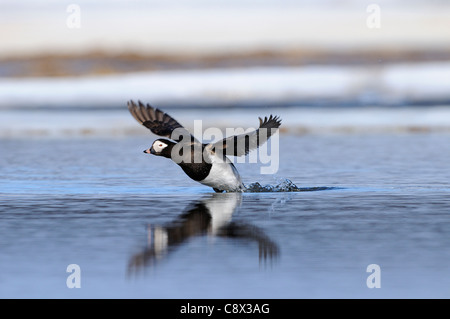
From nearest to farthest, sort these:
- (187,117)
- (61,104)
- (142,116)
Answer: (142,116) → (187,117) → (61,104)

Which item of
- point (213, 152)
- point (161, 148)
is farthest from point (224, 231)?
point (161, 148)

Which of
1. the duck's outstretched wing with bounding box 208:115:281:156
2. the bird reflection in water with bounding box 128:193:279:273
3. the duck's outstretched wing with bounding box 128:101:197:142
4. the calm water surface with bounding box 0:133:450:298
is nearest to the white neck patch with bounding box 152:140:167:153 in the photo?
the duck's outstretched wing with bounding box 128:101:197:142

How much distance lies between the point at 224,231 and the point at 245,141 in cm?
383

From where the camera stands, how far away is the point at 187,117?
2978cm

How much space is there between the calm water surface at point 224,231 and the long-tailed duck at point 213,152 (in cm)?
31

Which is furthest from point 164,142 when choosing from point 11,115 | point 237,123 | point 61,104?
point 61,104

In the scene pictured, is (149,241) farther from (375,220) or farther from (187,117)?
(187,117)

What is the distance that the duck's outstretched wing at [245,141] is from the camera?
12.7m

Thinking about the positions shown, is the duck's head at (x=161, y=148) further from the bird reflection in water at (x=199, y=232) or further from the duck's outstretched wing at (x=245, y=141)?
the bird reflection in water at (x=199, y=232)

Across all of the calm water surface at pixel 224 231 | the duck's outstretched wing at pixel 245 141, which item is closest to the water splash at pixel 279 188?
the calm water surface at pixel 224 231

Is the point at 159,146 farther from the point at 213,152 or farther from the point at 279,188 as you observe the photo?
the point at 279,188

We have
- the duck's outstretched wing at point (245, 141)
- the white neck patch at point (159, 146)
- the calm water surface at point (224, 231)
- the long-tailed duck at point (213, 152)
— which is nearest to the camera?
the calm water surface at point (224, 231)

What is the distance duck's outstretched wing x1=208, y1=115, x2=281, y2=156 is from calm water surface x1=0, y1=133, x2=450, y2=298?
649 millimetres
